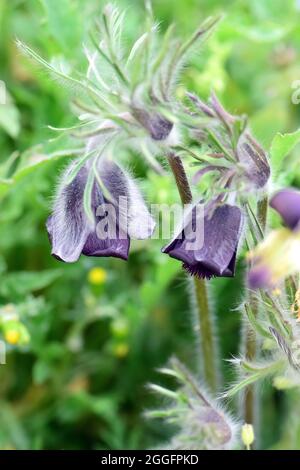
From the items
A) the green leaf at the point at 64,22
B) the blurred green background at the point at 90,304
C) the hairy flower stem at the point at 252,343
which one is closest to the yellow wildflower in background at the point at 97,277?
the blurred green background at the point at 90,304

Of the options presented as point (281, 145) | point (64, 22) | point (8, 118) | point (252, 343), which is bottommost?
point (252, 343)

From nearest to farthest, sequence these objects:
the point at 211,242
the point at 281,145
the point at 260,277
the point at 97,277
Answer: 1. the point at 260,277
2. the point at 211,242
3. the point at 281,145
4. the point at 97,277

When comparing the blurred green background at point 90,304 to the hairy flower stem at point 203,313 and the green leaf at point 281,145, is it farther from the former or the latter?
the green leaf at point 281,145

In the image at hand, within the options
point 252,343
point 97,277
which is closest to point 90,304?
point 97,277

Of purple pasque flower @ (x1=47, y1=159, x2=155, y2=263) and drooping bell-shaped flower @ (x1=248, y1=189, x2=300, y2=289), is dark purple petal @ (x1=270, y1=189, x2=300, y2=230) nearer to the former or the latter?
drooping bell-shaped flower @ (x1=248, y1=189, x2=300, y2=289)

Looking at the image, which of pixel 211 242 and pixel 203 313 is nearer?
pixel 211 242

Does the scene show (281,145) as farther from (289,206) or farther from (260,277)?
(260,277)

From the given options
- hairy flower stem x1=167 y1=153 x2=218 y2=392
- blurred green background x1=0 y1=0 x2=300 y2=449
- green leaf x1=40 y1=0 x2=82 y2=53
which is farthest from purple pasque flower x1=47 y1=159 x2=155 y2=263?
green leaf x1=40 y1=0 x2=82 y2=53
